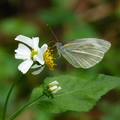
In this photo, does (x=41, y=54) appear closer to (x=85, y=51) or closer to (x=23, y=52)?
(x=23, y=52)

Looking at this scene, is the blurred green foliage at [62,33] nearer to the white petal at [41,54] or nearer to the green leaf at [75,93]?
the green leaf at [75,93]

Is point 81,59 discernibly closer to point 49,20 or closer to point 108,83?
point 108,83

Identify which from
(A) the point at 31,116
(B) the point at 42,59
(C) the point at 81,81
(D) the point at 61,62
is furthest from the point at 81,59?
(D) the point at 61,62

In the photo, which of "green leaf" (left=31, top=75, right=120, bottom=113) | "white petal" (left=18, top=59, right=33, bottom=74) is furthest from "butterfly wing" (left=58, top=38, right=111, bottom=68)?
"white petal" (left=18, top=59, right=33, bottom=74)

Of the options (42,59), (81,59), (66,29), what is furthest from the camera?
(66,29)

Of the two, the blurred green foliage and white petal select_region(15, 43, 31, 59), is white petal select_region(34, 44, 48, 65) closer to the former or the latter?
white petal select_region(15, 43, 31, 59)

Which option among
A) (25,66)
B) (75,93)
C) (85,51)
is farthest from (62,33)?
(25,66)
